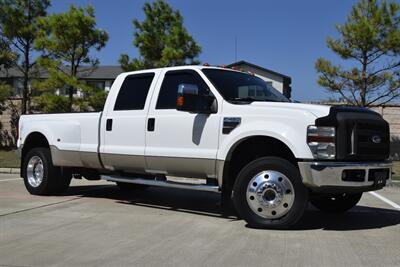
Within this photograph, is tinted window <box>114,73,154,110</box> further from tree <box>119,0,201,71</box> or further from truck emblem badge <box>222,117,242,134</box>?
tree <box>119,0,201,71</box>

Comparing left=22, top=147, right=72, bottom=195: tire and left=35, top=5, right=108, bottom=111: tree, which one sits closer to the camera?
left=22, top=147, right=72, bottom=195: tire

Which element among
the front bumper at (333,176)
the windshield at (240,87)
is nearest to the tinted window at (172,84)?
the windshield at (240,87)

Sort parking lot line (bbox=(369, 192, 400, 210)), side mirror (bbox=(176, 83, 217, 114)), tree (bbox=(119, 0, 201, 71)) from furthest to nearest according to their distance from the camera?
tree (bbox=(119, 0, 201, 71)) < parking lot line (bbox=(369, 192, 400, 210)) < side mirror (bbox=(176, 83, 217, 114))

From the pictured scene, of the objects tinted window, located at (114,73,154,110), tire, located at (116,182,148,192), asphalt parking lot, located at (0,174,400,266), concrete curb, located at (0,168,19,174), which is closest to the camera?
asphalt parking lot, located at (0,174,400,266)

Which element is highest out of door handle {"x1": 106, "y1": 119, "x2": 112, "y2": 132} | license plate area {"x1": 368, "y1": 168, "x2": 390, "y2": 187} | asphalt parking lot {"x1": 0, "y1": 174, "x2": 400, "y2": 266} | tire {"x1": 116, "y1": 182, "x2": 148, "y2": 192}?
door handle {"x1": 106, "y1": 119, "x2": 112, "y2": 132}

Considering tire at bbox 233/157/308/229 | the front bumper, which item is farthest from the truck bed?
the front bumper

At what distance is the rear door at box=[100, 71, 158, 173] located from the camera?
841cm

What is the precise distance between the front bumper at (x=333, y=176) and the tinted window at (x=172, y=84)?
2.18m

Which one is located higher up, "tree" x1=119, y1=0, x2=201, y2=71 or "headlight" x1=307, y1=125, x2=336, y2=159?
"tree" x1=119, y1=0, x2=201, y2=71

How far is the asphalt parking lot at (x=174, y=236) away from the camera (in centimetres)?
560

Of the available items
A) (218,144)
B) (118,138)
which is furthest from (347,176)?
(118,138)

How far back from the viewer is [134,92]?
875cm

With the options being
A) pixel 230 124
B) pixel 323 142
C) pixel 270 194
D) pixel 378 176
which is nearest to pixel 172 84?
pixel 230 124

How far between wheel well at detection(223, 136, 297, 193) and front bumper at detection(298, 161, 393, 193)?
452 mm
